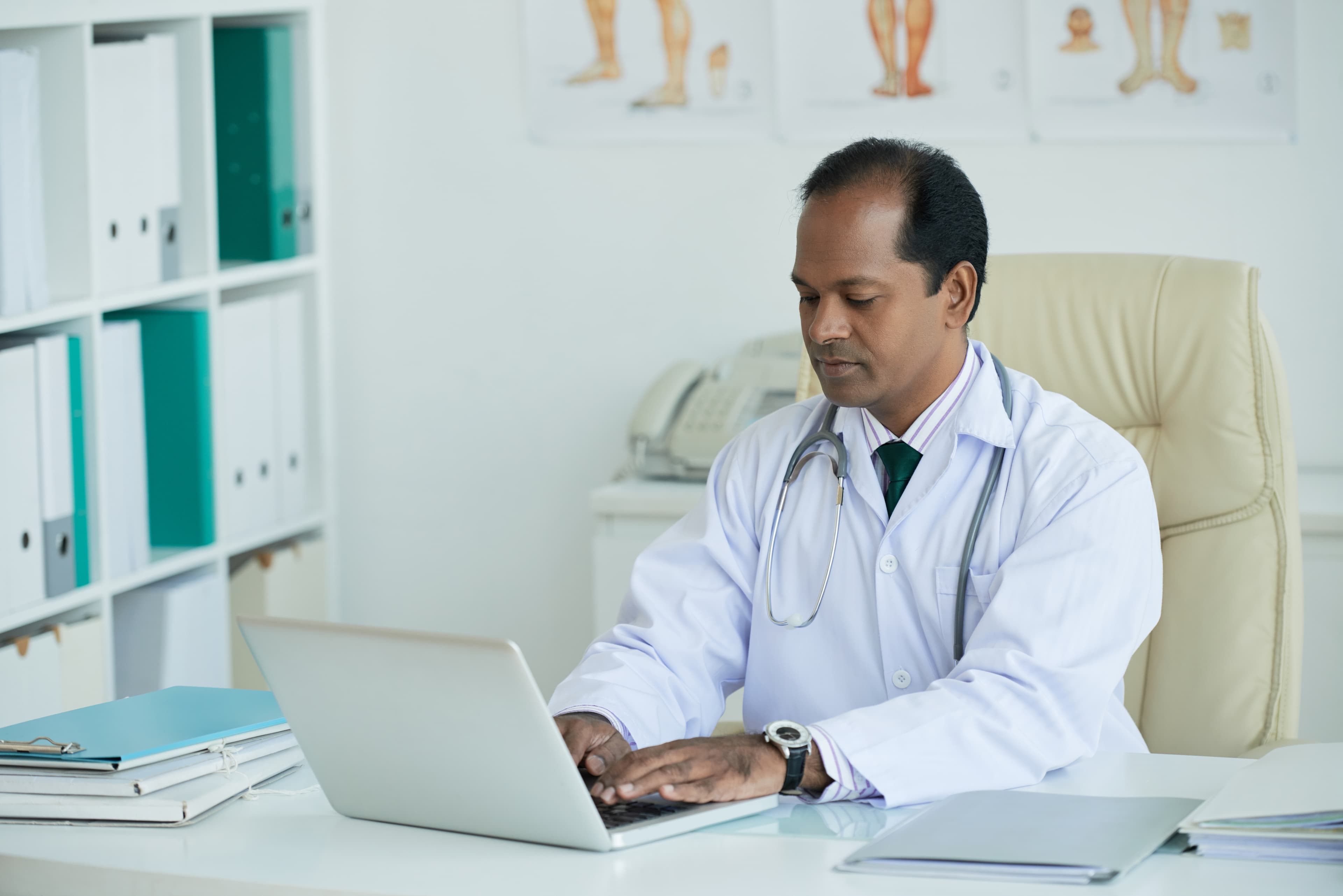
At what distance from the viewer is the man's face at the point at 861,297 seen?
1.50 m

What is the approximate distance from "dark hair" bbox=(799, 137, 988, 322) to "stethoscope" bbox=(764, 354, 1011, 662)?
14 cm

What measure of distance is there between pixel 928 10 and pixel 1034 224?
0.42 metres

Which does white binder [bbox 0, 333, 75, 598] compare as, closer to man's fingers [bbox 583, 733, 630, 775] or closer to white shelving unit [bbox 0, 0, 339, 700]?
white shelving unit [bbox 0, 0, 339, 700]

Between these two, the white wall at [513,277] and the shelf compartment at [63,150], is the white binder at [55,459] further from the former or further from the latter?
the white wall at [513,277]

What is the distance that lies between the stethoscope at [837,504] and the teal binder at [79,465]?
1288 millimetres

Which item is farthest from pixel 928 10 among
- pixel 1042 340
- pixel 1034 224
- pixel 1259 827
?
pixel 1259 827

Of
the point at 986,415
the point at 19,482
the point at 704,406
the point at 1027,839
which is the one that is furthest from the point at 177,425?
the point at 1027,839

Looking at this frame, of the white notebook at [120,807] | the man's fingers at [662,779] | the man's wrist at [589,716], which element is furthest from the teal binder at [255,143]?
the man's fingers at [662,779]

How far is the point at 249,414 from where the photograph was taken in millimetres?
2850

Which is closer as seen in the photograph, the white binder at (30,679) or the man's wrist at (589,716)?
the man's wrist at (589,716)

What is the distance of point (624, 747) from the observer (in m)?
1.39

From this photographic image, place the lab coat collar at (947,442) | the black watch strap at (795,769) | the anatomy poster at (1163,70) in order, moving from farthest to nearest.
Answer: the anatomy poster at (1163,70), the lab coat collar at (947,442), the black watch strap at (795,769)

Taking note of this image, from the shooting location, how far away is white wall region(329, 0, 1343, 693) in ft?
9.09

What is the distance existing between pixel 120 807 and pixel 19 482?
1.22m
